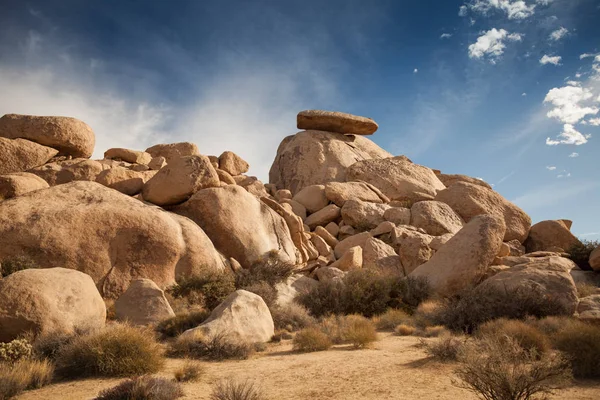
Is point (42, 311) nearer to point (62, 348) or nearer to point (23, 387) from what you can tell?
point (62, 348)

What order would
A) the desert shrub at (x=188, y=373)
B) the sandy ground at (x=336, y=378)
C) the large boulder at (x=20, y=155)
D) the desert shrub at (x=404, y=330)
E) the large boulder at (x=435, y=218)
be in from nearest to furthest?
the sandy ground at (x=336, y=378), the desert shrub at (x=188, y=373), the desert shrub at (x=404, y=330), the large boulder at (x=20, y=155), the large boulder at (x=435, y=218)

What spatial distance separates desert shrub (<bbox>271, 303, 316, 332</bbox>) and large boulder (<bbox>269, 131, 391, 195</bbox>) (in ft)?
49.5

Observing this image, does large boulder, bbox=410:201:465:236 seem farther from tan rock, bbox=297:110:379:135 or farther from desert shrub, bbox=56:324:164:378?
desert shrub, bbox=56:324:164:378

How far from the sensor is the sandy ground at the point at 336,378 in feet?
19.1

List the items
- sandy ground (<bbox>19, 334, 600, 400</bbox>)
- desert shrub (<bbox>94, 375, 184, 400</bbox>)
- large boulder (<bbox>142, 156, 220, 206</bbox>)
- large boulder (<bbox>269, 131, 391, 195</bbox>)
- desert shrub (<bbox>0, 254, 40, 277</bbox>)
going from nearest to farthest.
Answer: desert shrub (<bbox>94, 375, 184, 400</bbox>), sandy ground (<bbox>19, 334, 600, 400</bbox>), desert shrub (<bbox>0, 254, 40, 277</bbox>), large boulder (<bbox>142, 156, 220, 206</bbox>), large boulder (<bbox>269, 131, 391, 195</bbox>)

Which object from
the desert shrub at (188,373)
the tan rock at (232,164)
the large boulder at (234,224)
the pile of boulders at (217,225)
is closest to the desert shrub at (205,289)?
the pile of boulders at (217,225)

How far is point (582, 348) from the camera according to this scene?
664cm

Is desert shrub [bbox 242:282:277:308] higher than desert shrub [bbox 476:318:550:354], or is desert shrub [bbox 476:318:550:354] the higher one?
desert shrub [bbox 242:282:277:308]

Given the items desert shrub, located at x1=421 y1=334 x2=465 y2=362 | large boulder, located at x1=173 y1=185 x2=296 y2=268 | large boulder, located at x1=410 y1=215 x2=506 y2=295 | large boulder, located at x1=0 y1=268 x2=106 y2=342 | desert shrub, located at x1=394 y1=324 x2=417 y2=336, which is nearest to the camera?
desert shrub, located at x1=421 y1=334 x2=465 y2=362

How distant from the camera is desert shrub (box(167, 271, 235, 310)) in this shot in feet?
38.3

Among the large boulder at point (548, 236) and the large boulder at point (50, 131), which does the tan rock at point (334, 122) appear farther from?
the large boulder at point (50, 131)

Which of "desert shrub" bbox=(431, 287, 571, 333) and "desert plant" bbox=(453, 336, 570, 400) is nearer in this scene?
"desert plant" bbox=(453, 336, 570, 400)

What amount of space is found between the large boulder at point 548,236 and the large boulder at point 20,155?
72.0ft

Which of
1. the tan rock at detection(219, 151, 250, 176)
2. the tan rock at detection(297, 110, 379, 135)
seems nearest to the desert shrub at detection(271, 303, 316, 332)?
the tan rock at detection(219, 151, 250, 176)
